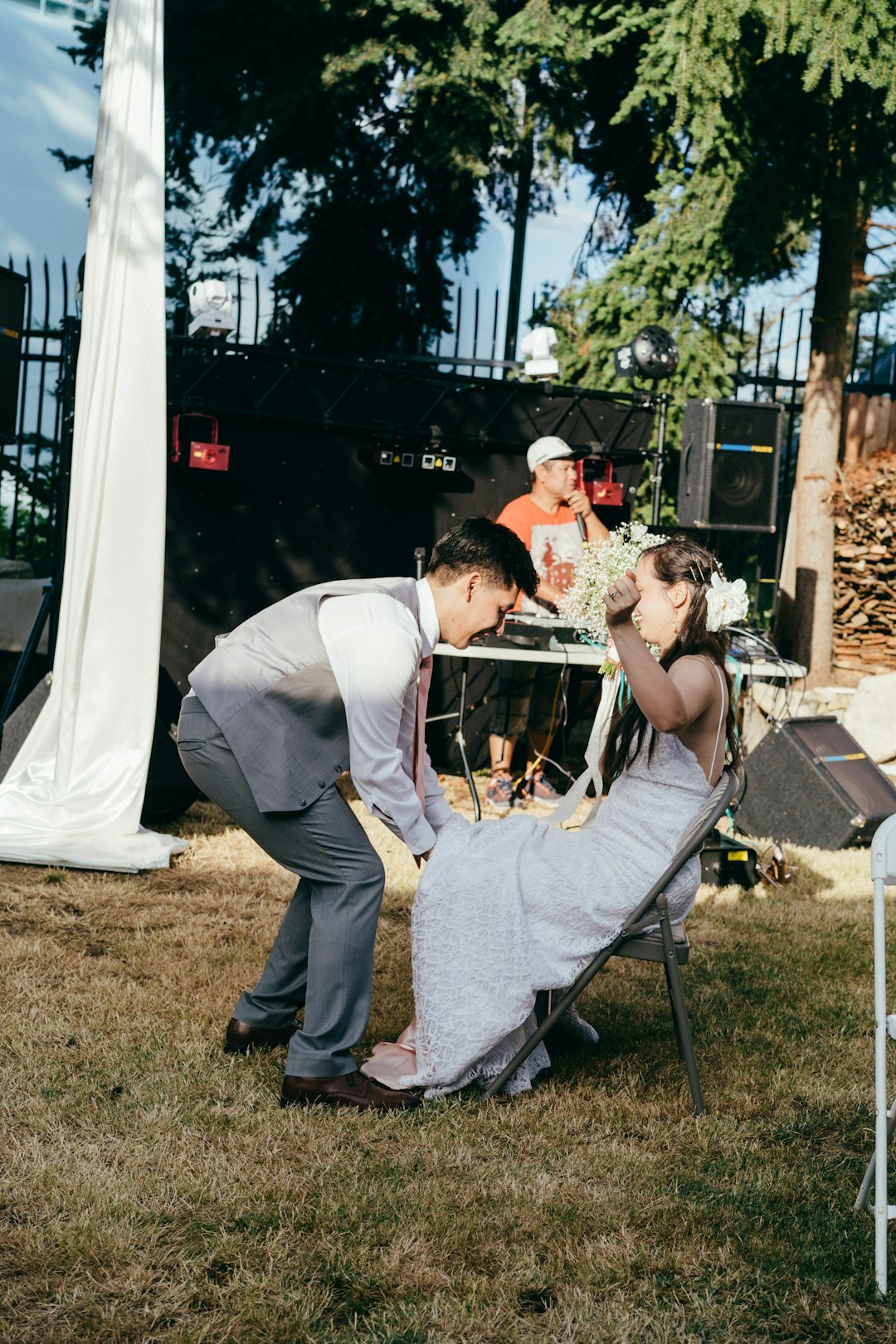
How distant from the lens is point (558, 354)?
9.10 meters

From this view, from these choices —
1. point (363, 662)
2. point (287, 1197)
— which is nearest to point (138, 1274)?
point (287, 1197)

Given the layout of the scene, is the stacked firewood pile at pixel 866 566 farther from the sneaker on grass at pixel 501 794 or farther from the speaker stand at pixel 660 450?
the sneaker on grass at pixel 501 794

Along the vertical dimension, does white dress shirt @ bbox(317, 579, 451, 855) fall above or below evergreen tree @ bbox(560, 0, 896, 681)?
below

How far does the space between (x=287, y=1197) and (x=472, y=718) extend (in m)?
5.13

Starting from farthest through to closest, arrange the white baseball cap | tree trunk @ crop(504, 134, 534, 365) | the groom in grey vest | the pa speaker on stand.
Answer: tree trunk @ crop(504, 134, 534, 365)
the pa speaker on stand
the white baseball cap
the groom in grey vest

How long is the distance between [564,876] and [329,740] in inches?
26.1

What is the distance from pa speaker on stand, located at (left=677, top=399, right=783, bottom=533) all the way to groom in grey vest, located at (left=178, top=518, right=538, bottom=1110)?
4.35m

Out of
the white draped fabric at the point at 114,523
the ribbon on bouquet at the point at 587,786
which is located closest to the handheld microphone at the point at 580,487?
the white draped fabric at the point at 114,523

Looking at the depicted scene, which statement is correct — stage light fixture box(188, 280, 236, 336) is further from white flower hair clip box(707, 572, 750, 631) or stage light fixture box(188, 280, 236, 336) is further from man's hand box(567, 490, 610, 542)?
white flower hair clip box(707, 572, 750, 631)

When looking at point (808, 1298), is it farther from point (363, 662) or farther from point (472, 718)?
point (472, 718)

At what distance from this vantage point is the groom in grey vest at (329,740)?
2.68 m

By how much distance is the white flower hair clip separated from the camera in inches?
116

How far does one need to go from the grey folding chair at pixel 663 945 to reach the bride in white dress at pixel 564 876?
0.10 feet

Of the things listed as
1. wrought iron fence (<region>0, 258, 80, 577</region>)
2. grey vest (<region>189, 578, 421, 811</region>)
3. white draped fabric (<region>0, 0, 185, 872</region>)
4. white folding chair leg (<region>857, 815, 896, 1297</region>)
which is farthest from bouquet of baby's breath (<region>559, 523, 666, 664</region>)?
wrought iron fence (<region>0, 258, 80, 577</region>)
